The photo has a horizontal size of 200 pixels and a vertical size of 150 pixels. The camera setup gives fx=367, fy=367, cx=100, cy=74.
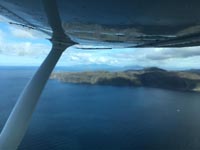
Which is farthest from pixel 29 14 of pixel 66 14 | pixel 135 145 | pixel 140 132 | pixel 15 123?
pixel 140 132

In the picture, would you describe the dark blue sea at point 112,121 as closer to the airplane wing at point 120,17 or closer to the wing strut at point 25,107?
the wing strut at point 25,107

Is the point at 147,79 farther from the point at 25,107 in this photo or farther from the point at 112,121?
the point at 25,107

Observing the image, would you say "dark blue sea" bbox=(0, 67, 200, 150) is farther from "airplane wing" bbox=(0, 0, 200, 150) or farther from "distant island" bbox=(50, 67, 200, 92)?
"airplane wing" bbox=(0, 0, 200, 150)

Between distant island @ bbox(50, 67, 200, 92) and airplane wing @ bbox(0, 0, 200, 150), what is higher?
airplane wing @ bbox(0, 0, 200, 150)

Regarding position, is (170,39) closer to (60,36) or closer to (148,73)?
(60,36)

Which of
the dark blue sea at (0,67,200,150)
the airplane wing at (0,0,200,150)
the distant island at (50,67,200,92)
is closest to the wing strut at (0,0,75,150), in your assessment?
the airplane wing at (0,0,200,150)

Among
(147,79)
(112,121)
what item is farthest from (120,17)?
(147,79)
